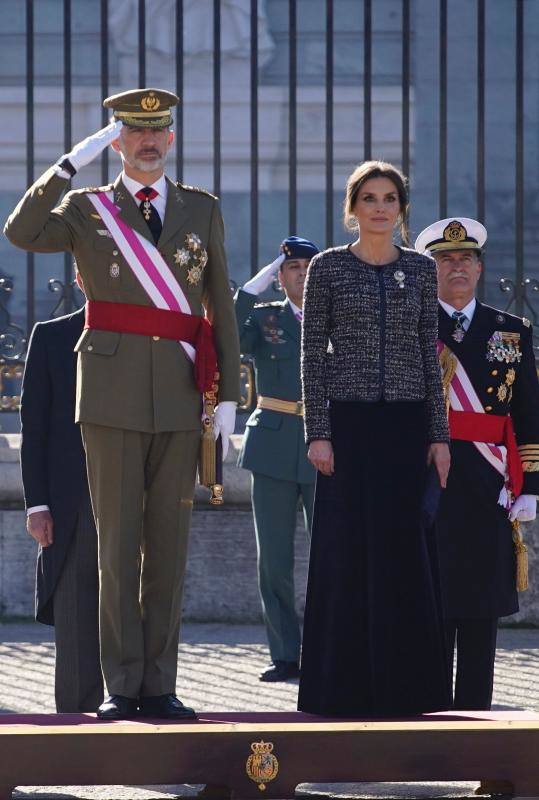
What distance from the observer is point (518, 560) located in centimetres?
503

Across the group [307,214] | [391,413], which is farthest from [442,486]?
[307,214]

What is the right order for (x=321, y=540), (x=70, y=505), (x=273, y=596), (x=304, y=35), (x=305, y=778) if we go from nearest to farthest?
(x=305, y=778) → (x=321, y=540) → (x=70, y=505) → (x=273, y=596) → (x=304, y=35)

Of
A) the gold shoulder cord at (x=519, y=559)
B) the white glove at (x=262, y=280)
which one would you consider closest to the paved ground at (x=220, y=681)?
the gold shoulder cord at (x=519, y=559)

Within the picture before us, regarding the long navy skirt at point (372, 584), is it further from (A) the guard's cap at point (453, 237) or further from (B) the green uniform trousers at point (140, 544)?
(A) the guard's cap at point (453, 237)

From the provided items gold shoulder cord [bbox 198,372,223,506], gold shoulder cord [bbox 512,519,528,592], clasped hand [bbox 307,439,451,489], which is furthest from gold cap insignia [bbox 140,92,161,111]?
gold shoulder cord [bbox 512,519,528,592]

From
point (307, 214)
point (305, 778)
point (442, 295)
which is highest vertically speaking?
point (307, 214)

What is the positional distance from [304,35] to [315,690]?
923 cm

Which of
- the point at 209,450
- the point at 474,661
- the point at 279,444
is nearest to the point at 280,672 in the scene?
the point at 279,444

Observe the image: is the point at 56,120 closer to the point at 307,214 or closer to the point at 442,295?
the point at 307,214

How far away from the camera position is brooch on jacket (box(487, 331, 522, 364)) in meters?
4.98

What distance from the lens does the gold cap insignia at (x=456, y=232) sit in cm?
505

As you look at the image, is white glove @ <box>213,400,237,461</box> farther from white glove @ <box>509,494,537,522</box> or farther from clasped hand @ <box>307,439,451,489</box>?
white glove @ <box>509,494,537,522</box>

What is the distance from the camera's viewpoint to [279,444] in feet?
21.5

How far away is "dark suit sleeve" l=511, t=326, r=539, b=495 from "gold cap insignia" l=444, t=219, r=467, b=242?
0.32m
